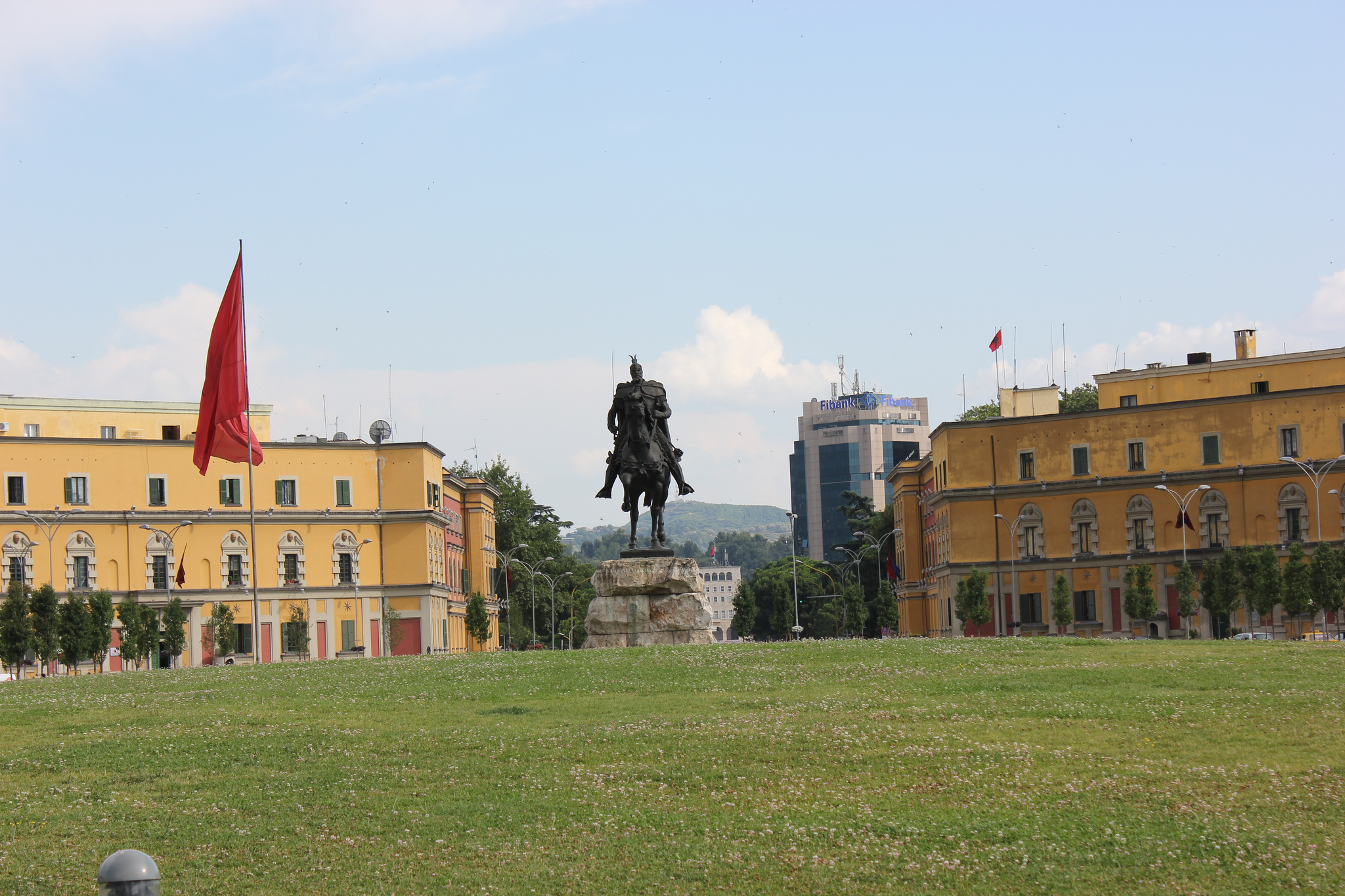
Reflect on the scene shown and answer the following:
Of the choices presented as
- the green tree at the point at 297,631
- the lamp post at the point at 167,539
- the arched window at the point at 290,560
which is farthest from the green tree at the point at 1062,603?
the lamp post at the point at 167,539

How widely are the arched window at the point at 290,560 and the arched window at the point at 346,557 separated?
7.13 feet

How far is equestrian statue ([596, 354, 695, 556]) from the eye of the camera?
38.2 m

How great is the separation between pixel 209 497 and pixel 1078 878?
8633 centimetres

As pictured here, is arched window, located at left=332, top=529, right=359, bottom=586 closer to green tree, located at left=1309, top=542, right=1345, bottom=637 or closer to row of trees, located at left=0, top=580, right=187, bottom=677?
row of trees, located at left=0, top=580, right=187, bottom=677

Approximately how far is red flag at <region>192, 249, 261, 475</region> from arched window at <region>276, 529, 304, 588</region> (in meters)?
58.7

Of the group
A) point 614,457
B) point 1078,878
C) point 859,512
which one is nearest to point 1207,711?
point 1078,878

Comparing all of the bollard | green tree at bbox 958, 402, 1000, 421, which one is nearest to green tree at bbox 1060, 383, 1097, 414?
green tree at bbox 958, 402, 1000, 421

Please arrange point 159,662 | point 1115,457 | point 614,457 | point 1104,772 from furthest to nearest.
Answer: point 1115,457 < point 159,662 < point 614,457 < point 1104,772

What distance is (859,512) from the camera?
162375 mm

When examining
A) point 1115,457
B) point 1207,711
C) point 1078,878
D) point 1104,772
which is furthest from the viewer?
point 1115,457

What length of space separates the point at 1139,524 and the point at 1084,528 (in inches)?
126

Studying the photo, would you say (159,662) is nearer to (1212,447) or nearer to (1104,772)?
(1212,447)

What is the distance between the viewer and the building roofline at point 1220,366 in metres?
93.8

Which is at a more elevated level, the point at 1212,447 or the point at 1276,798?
the point at 1212,447
